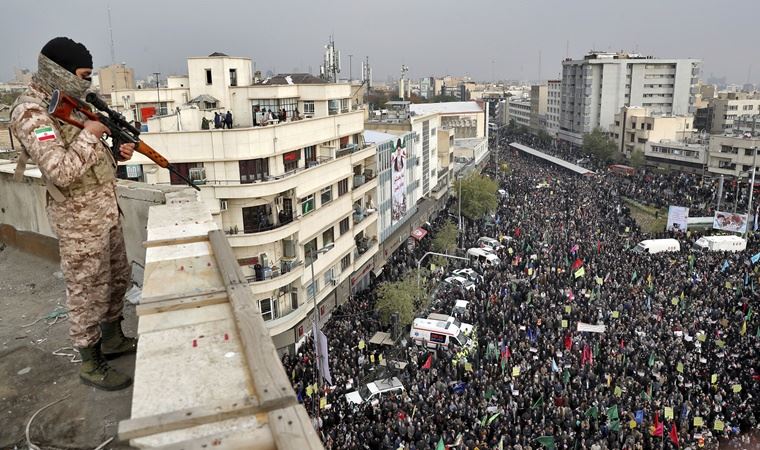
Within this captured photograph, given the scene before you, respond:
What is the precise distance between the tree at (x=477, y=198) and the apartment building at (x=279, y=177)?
18279mm

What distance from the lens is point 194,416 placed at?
3027 millimetres

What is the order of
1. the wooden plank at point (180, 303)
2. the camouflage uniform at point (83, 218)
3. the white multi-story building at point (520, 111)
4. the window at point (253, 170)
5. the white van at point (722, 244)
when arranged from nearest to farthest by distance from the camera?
the wooden plank at point (180, 303) → the camouflage uniform at point (83, 218) → the window at point (253, 170) → the white van at point (722, 244) → the white multi-story building at point (520, 111)

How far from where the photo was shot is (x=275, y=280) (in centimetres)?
2228

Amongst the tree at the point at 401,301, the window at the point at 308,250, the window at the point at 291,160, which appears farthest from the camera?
the tree at the point at 401,301

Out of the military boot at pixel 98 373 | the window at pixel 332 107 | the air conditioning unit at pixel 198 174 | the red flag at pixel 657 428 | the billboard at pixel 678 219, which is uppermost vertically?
the window at pixel 332 107

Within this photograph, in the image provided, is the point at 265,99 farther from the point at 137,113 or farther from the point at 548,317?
the point at 548,317

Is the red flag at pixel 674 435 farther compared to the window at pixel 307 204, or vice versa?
the window at pixel 307 204

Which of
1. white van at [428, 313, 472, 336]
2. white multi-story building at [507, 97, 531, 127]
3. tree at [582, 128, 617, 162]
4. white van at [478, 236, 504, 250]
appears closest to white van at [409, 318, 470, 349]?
white van at [428, 313, 472, 336]

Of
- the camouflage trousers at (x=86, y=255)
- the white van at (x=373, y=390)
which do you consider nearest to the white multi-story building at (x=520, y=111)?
the white van at (x=373, y=390)

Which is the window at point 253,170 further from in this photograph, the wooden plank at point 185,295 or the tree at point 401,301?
the wooden plank at point 185,295

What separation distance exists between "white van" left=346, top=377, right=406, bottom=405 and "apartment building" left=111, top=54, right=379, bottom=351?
3978 mm

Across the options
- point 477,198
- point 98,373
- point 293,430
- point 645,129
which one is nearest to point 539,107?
point 645,129

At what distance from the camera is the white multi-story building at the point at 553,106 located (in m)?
101

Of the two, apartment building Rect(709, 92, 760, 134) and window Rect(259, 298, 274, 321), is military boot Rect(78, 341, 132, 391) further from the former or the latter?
apartment building Rect(709, 92, 760, 134)
